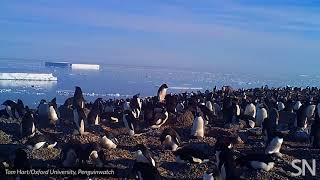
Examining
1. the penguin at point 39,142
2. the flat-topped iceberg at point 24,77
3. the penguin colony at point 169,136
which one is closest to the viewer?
the penguin colony at point 169,136

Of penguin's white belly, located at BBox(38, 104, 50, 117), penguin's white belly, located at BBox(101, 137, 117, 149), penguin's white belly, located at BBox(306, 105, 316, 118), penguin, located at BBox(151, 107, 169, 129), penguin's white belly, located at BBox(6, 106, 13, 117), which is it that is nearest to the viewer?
penguin's white belly, located at BBox(101, 137, 117, 149)

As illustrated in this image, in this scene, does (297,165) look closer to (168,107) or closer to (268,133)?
(268,133)

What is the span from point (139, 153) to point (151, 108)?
6237mm

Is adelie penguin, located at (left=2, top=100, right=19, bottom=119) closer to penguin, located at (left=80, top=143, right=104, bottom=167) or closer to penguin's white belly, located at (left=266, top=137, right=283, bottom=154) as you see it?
penguin, located at (left=80, top=143, right=104, bottom=167)

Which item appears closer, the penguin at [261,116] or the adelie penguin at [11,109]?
the penguin at [261,116]

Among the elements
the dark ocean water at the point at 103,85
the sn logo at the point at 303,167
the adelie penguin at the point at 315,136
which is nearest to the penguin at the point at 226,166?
the sn logo at the point at 303,167

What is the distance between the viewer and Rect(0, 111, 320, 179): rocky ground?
934 centimetres

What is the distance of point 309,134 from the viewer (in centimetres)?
1248

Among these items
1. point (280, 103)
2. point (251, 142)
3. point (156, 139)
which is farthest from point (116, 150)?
point (280, 103)

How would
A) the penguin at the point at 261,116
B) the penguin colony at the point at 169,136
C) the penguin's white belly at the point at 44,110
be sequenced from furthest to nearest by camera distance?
the penguin at the point at 261,116 → the penguin's white belly at the point at 44,110 → the penguin colony at the point at 169,136

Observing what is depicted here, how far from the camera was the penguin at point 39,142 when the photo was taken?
1060 cm

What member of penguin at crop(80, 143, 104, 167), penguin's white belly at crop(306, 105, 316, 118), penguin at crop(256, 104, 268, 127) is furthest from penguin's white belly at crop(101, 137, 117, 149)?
penguin's white belly at crop(306, 105, 316, 118)

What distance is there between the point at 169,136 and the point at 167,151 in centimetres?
42

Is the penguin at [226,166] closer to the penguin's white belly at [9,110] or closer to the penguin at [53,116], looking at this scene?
the penguin at [53,116]
